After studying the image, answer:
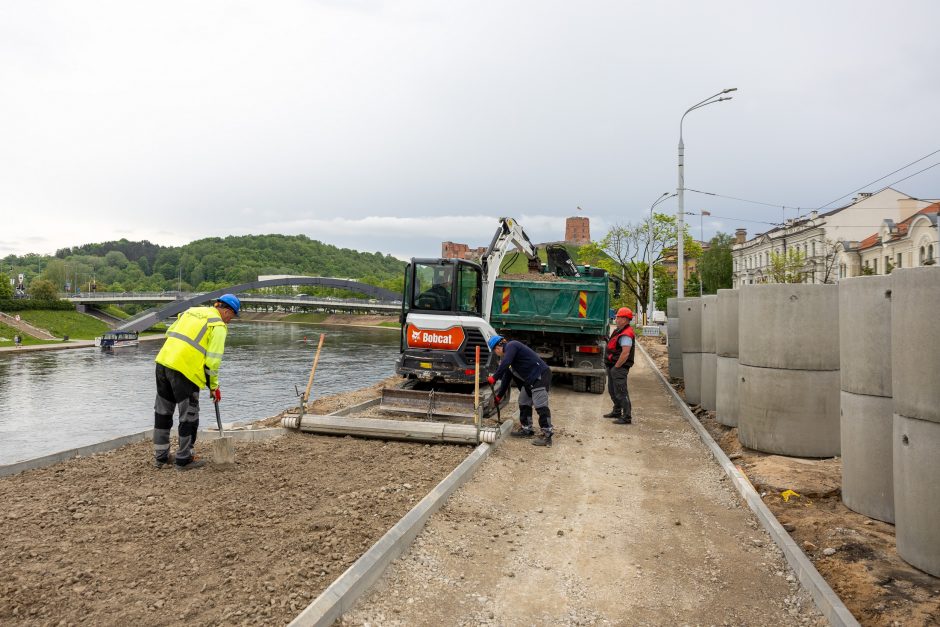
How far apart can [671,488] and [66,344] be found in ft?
199

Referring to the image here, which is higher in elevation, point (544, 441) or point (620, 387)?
point (620, 387)

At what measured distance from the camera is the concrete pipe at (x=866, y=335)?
5195 mm

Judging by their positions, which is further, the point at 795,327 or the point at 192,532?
the point at 795,327

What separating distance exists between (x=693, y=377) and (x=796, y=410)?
206 inches

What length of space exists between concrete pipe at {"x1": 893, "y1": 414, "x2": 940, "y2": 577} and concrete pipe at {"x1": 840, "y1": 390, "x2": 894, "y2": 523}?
82 cm

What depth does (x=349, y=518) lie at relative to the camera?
17.2 ft

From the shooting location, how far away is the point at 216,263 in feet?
545

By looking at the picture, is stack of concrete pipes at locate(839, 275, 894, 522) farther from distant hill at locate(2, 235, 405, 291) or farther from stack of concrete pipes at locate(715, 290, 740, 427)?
distant hill at locate(2, 235, 405, 291)

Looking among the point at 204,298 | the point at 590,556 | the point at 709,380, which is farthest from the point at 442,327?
the point at 204,298

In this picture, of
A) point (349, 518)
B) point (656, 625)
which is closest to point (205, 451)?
point (349, 518)

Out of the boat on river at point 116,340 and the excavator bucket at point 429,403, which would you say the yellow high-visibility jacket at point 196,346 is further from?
the boat on river at point 116,340

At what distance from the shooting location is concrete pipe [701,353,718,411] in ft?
36.0

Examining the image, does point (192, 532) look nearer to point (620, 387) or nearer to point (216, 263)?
point (620, 387)

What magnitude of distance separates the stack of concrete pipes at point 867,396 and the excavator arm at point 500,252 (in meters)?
7.42
